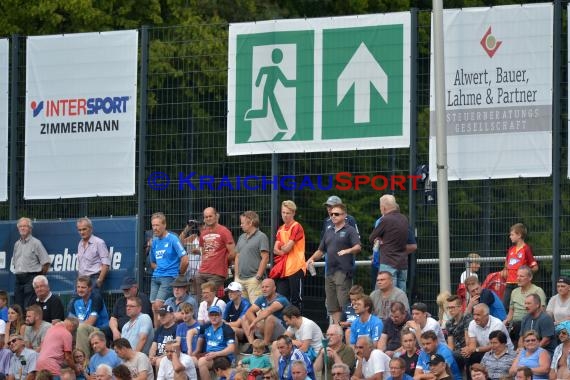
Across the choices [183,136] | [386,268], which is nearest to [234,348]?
[386,268]

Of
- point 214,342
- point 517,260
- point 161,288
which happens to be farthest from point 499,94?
point 161,288

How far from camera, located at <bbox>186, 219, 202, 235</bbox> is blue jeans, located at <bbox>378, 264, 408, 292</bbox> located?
9.91ft

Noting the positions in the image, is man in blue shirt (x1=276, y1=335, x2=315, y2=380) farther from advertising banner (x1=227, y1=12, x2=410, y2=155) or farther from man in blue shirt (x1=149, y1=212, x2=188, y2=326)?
advertising banner (x1=227, y1=12, x2=410, y2=155)

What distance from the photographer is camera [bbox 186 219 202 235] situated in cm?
2539

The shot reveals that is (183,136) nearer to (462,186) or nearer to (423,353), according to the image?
(462,186)

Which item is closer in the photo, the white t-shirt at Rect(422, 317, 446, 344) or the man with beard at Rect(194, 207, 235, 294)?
the white t-shirt at Rect(422, 317, 446, 344)

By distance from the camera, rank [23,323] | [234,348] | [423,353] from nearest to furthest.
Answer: [423,353], [234,348], [23,323]

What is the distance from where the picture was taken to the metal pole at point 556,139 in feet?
77.9

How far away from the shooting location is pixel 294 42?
2509cm

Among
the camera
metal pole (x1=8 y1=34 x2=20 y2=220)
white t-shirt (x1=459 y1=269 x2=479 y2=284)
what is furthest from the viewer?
metal pole (x1=8 y1=34 x2=20 y2=220)

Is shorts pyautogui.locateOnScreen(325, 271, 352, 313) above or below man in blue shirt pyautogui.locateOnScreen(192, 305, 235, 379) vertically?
above

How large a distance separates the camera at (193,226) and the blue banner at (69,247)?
89cm

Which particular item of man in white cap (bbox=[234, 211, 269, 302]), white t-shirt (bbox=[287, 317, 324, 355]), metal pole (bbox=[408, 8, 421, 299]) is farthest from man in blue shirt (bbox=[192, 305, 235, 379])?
metal pole (bbox=[408, 8, 421, 299])

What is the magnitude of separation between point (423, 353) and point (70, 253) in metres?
6.85
